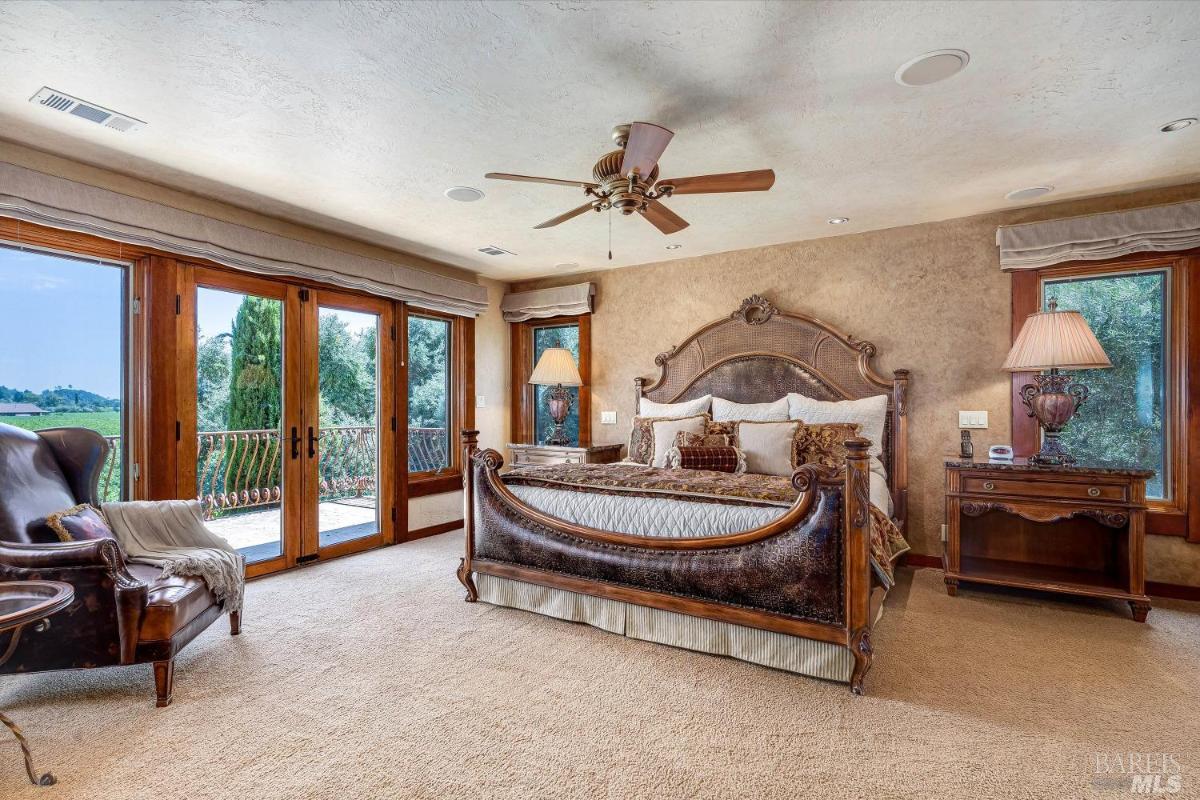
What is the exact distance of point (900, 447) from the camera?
13.0 feet

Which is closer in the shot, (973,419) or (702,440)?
(973,419)

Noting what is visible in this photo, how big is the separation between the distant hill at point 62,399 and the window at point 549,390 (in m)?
3.26

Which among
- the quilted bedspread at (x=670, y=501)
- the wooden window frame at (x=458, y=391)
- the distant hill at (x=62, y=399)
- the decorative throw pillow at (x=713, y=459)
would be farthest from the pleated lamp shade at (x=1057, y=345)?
the distant hill at (x=62, y=399)

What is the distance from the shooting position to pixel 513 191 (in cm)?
340

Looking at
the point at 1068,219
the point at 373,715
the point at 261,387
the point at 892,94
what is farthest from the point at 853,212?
the point at 261,387

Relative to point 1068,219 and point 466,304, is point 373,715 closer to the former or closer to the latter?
point 466,304

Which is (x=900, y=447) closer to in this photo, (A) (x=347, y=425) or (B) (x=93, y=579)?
(A) (x=347, y=425)

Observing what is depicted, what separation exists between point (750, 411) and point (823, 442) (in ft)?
2.36

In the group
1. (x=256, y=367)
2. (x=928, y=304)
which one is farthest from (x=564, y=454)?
(x=928, y=304)

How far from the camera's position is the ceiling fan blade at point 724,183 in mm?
2367

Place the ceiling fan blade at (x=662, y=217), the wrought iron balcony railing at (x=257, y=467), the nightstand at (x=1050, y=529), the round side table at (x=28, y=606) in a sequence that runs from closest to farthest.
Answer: the round side table at (x=28, y=606)
the ceiling fan blade at (x=662, y=217)
the nightstand at (x=1050, y=529)
the wrought iron balcony railing at (x=257, y=467)

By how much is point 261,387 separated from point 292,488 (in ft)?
2.47

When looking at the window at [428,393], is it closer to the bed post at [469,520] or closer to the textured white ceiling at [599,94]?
the textured white ceiling at [599,94]

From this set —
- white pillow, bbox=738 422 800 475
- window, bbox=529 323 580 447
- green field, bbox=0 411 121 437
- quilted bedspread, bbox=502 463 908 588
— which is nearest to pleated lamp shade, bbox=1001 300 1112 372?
quilted bedspread, bbox=502 463 908 588
